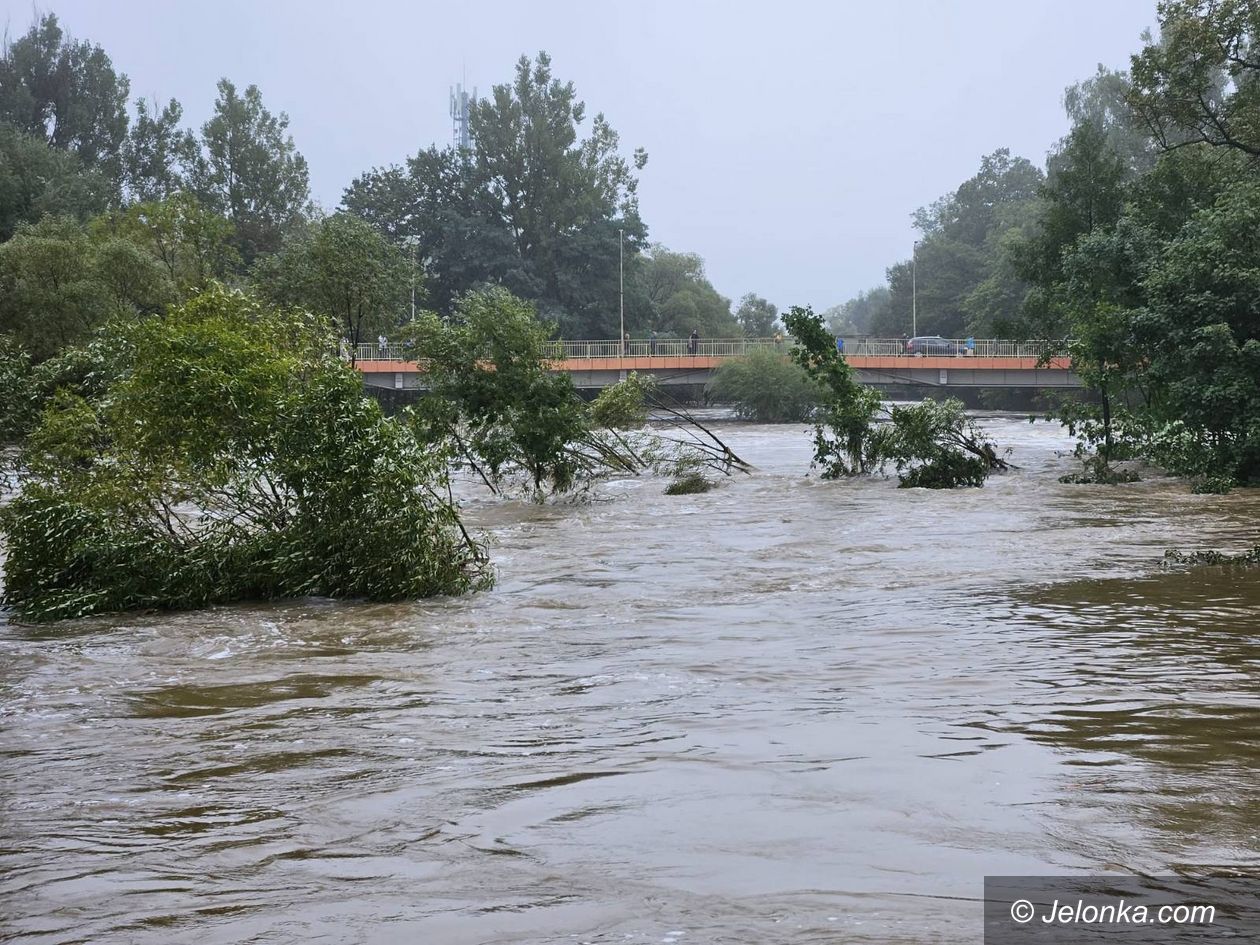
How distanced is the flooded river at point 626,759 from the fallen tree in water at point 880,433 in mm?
14911

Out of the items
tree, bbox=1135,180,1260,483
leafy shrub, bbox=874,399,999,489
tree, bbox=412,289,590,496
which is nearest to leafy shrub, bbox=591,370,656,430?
tree, bbox=412,289,590,496

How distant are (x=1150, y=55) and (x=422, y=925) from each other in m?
33.9

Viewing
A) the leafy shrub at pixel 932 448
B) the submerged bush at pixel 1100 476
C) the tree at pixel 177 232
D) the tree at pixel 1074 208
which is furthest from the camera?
the tree at pixel 177 232

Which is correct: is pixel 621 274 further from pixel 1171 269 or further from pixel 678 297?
pixel 1171 269

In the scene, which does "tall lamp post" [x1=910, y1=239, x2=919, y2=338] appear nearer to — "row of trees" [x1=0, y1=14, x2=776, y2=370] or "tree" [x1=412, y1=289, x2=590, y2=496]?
"row of trees" [x1=0, y1=14, x2=776, y2=370]

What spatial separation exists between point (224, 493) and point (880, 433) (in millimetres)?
19859

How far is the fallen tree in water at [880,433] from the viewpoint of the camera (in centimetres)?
3019

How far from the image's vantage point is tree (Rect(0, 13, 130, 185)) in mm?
82688

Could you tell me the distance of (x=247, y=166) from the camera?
81750mm

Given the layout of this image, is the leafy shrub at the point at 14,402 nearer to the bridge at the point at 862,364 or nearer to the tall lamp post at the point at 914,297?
the bridge at the point at 862,364

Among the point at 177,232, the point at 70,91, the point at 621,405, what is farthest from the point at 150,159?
the point at 621,405

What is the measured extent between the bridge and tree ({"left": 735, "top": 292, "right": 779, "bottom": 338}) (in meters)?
49.0


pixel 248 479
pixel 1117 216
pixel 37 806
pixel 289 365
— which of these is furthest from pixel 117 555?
pixel 1117 216

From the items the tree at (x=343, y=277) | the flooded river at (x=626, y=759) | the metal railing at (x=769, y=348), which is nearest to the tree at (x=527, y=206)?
the metal railing at (x=769, y=348)
